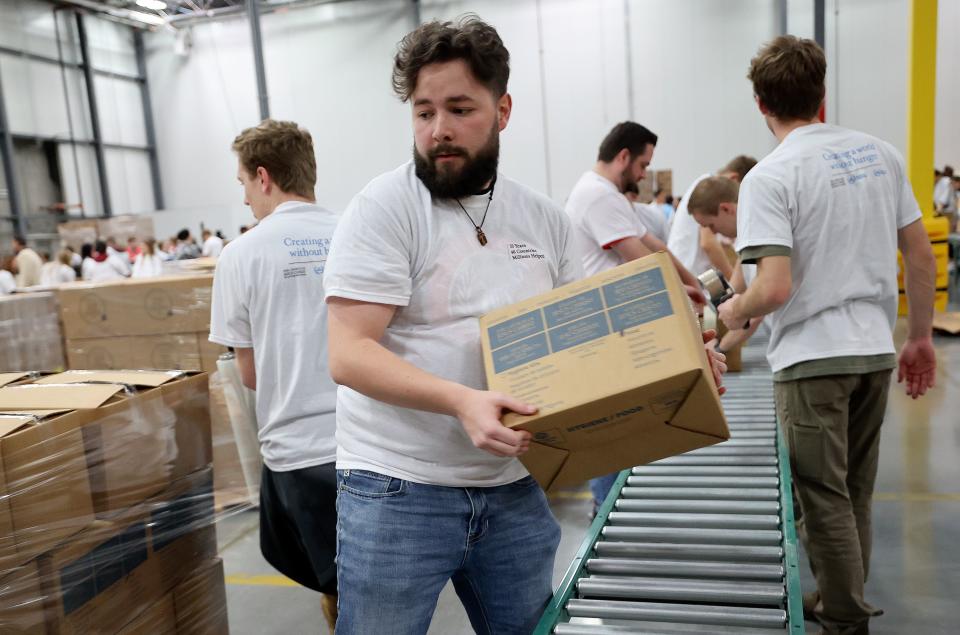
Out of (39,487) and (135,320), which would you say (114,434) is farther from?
(135,320)

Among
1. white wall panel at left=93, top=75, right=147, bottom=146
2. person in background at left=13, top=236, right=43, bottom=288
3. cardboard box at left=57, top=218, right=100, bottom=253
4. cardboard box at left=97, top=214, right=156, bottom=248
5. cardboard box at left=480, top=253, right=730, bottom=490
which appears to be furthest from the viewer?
white wall panel at left=93, top=75, right=147, bottom=146

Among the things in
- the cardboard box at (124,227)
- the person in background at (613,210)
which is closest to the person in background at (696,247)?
the person in background at (613,210)

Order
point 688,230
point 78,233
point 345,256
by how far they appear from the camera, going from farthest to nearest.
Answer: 1. point 78,233
2. point 688,230
3. point 345,256

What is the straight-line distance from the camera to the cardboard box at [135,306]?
10.8 ft

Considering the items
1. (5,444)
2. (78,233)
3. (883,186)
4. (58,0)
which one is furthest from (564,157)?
(5,444)

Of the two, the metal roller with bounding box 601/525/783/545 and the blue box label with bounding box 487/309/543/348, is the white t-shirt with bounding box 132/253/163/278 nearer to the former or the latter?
the metal roller with bounding box 601/525/783/545

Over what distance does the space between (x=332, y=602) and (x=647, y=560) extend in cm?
99

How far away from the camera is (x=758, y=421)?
2.70 metres

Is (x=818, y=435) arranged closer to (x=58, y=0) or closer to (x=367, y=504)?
(x=367, y=504)

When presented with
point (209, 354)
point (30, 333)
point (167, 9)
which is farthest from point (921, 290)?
point (167, 9)

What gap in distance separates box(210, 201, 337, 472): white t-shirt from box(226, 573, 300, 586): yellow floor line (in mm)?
1310

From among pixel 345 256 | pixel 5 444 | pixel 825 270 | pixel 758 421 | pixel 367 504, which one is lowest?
pixel 758 421

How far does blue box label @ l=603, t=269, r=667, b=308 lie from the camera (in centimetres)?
110

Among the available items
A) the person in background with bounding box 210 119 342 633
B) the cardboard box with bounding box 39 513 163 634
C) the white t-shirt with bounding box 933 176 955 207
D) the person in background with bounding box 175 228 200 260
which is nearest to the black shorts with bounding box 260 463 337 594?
the person in background with bounding box 210 119 342 633
